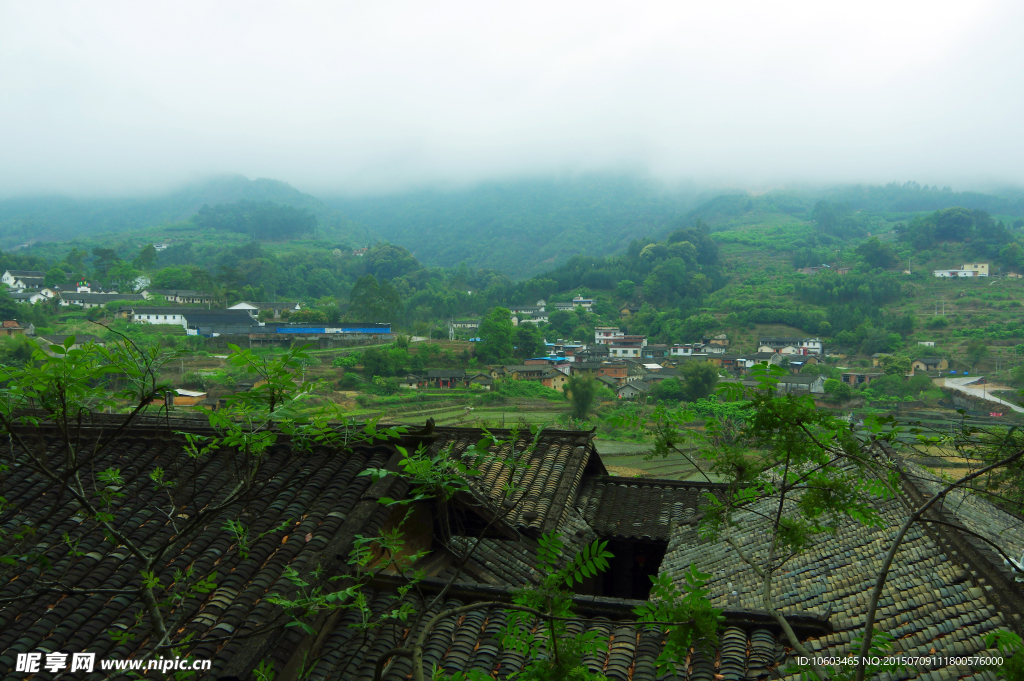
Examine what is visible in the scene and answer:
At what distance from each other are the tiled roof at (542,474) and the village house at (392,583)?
1.80 ft

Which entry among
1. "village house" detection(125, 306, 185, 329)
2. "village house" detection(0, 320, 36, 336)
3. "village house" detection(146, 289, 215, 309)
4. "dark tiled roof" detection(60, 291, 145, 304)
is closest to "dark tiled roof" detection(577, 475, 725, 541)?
"village house" detection(0, 320, 36, 336)

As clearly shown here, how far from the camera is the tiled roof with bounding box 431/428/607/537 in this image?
6.95m

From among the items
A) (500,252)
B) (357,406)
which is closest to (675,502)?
(357,406)

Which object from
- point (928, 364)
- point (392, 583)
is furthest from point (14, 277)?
point (928, 364)

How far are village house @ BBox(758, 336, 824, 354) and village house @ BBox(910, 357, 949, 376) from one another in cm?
986

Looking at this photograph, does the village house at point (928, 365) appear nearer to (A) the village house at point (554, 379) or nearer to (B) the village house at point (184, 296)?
(A) the village house at point (554, 379)

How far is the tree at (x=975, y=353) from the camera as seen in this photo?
4819cm

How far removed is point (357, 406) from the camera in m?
37.0

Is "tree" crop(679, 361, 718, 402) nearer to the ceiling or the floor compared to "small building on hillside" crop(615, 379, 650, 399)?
nearer to the ceiling

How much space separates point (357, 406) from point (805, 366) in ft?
113

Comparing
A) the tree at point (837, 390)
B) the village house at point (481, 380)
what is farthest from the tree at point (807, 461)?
the village house at point (481, 380)

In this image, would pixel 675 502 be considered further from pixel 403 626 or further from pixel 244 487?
pixel 244 487

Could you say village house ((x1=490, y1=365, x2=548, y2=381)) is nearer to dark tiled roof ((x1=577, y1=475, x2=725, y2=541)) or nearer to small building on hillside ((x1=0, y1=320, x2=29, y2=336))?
small building on hillside ((x1=0, y1=320, x2=29, y2=336))

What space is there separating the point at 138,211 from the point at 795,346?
171m
